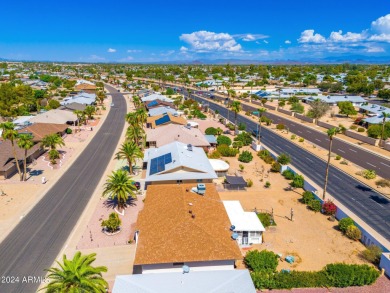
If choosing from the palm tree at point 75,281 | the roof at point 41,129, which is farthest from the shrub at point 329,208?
the roof at point 41,129

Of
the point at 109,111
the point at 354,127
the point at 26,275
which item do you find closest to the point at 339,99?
the point at 354,127

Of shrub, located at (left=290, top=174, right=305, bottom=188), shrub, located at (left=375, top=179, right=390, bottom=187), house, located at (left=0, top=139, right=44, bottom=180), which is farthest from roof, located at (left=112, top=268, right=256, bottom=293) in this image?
house, located at (left=0, top=139, right=44, bottom=180)

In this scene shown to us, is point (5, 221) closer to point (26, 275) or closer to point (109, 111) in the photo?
point (26, 275)

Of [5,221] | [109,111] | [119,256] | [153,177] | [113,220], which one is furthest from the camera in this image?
[109,111]

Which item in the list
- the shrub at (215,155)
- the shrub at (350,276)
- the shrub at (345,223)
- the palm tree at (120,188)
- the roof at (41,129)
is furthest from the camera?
the roof at (41,129)

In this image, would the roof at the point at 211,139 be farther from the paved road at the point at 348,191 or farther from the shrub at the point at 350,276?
the shrub at the point at 350,276

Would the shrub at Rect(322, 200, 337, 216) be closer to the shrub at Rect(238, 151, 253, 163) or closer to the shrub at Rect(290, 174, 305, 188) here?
the shrub at Rect(290, 174, 305, 188)
